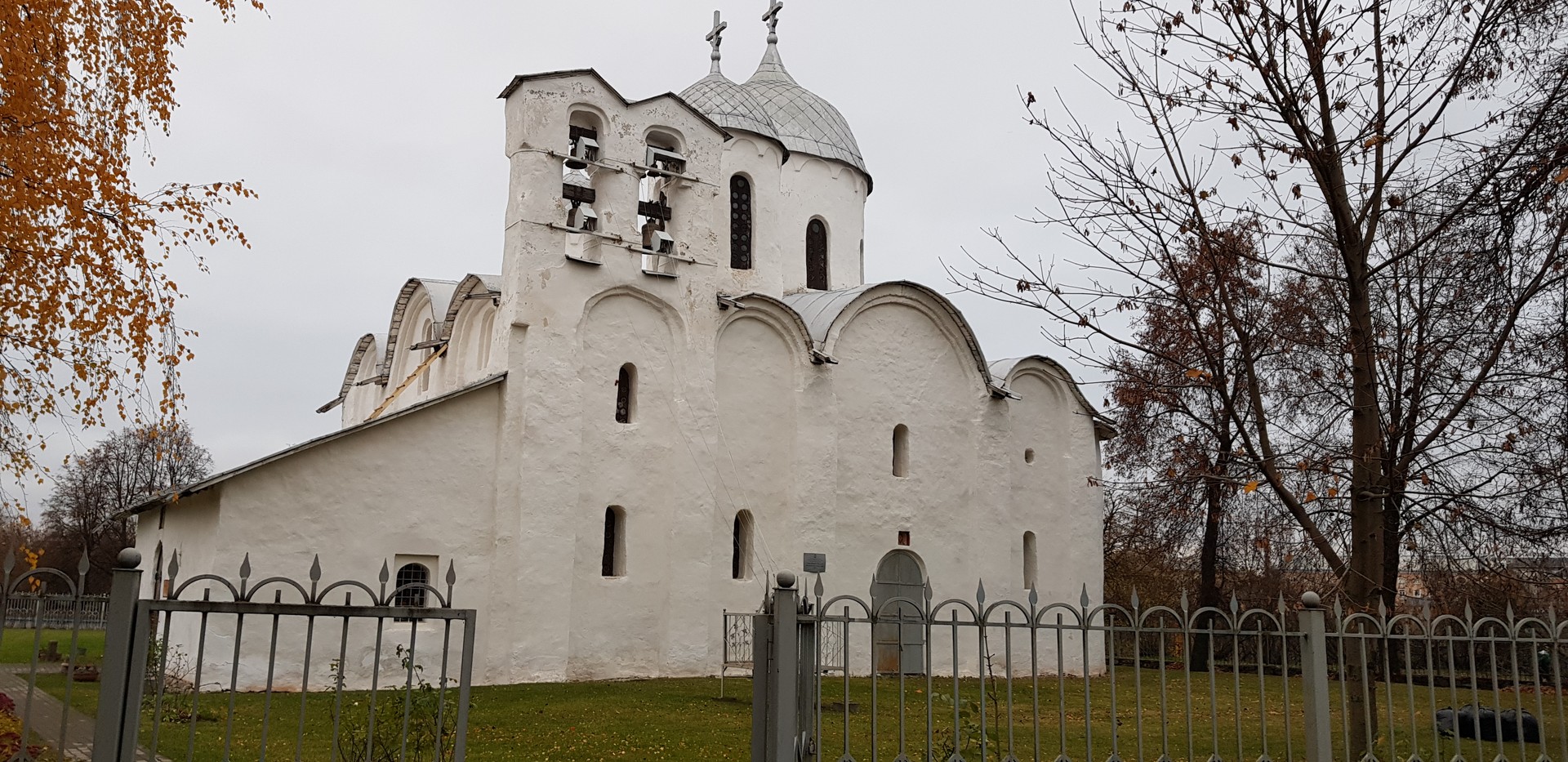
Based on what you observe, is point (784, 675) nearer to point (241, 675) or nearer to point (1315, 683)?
point (1315, 683)

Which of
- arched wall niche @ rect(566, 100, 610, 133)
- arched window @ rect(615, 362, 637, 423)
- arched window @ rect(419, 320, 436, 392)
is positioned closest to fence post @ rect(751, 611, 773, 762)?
arched window @ rect(615, 362, 637, 423)

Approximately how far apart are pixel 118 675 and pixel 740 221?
1725 centimetres

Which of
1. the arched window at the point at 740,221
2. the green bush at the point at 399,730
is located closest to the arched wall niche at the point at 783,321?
the arched window at the point at 740,221

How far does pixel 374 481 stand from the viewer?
1497 cm

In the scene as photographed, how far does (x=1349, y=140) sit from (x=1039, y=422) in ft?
46.1

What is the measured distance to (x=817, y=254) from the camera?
908 inches

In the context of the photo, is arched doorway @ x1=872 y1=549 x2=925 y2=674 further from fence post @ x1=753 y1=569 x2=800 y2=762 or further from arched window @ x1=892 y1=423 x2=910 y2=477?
fence post @ x1=753 y1=569 x2=800 y2=762

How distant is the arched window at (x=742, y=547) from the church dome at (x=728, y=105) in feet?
25.0

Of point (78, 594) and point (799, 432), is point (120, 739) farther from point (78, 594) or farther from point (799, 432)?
point (799, 432)

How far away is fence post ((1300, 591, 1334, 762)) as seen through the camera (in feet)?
20.9

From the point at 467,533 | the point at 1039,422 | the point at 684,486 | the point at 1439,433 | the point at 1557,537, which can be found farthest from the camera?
the point at 1039,422

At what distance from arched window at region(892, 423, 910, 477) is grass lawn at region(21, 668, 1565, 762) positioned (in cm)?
399

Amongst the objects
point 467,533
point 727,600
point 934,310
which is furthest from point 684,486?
point 934,310

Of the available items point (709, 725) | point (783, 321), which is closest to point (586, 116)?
point (783, 321)
